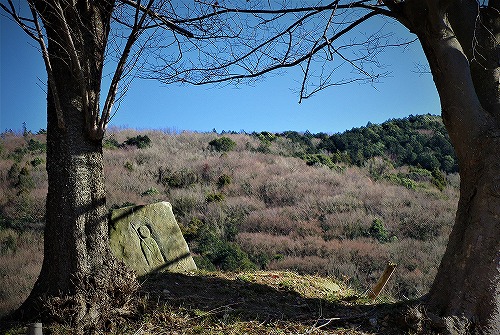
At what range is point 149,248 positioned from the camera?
220 inches

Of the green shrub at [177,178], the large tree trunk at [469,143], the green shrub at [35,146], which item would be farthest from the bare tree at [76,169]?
the green shrub at [35,146]

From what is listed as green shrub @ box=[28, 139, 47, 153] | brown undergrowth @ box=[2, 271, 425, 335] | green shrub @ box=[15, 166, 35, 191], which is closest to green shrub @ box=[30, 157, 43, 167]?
green shrub @ box=[15, 166, 35, 191]

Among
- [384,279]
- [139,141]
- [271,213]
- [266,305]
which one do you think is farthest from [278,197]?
[266,305]

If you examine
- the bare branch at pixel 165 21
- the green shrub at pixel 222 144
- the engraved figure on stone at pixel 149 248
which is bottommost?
the engraved figure on stone at pixel 149 248

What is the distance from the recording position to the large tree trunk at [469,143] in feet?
13.0

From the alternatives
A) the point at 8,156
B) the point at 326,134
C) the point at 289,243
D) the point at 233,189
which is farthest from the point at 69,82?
the point at 326,134

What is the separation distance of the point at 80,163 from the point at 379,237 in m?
11.4

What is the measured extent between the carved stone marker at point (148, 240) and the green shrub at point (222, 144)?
16.4m

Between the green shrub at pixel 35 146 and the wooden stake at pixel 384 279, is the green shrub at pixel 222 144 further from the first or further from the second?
the wooden stake at pixel 384 279

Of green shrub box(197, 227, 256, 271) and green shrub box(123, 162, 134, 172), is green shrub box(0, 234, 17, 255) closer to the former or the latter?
green shrub box(197, 227, 256, 271)

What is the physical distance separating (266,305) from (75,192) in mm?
2034

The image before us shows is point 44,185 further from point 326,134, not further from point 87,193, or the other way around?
point 326,134

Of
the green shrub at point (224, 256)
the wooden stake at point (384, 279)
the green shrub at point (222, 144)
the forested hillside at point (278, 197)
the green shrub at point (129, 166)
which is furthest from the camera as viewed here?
the green shrub at point (222, 144)

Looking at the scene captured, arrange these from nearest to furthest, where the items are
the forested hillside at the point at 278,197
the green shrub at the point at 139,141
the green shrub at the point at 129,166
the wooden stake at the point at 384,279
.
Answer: the wooden stake at the point at 384,279 → the forested hillside at the point at 278,197 → the green shrub at the point at 129,166 → the green shrub at the point at 139,141
